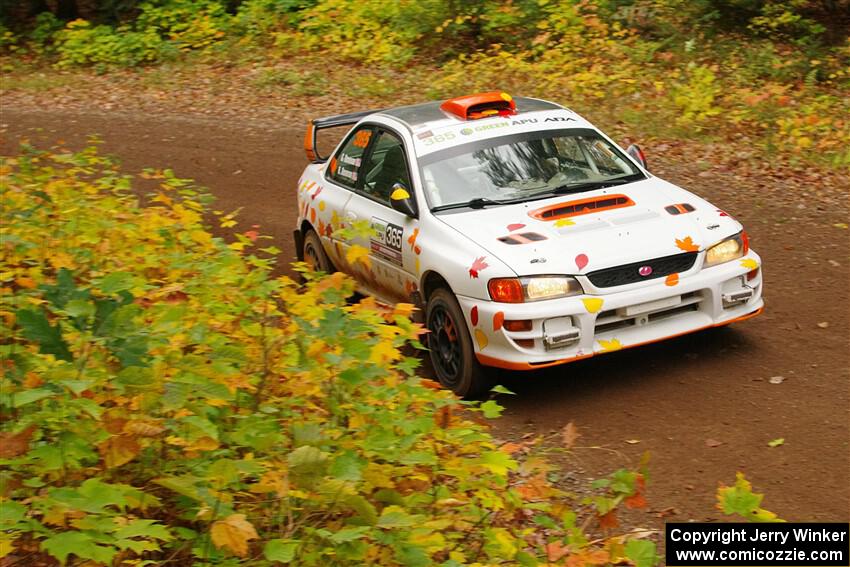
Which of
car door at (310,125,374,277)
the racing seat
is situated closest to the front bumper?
the racing seat

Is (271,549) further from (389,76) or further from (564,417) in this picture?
(389,76)

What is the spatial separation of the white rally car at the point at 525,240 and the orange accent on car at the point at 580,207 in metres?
0.01

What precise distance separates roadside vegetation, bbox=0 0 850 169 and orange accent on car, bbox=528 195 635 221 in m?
5.50

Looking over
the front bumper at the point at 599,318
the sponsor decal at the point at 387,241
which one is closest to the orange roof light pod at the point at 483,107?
the sponsor decal at the point at 387,241

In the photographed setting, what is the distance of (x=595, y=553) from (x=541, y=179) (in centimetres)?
400

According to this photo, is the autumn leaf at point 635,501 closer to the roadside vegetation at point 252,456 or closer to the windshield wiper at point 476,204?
the roadside vegetation at point 252,456

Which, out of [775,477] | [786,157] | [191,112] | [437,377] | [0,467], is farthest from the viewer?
[191,112]

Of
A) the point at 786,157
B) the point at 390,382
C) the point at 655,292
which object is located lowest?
the point at 786,157

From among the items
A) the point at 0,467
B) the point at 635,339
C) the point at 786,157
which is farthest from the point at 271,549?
the point at 786,157

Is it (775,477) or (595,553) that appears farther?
(775,477)

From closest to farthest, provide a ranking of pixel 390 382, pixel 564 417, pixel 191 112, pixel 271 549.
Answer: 1. pixel 271 549
2. pixel 390 382
3. pixel 564 417
4. pixel 191 112

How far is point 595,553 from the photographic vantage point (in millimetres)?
4543

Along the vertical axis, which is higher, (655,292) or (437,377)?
(655,292)

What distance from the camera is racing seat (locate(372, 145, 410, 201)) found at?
838 cm
